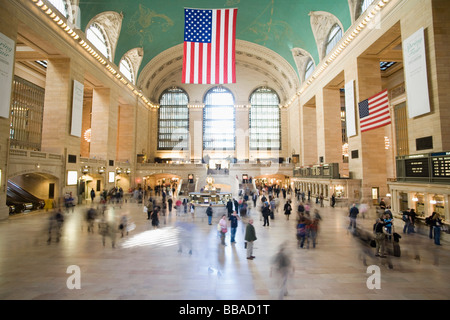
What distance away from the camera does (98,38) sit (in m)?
21.8

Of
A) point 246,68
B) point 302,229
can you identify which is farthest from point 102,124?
point 246,68

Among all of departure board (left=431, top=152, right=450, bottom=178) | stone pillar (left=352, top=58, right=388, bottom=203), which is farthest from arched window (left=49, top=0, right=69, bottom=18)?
departure board (left=431, top=152, right=450, bottom=178)

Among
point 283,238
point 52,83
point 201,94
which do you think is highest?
point 201,94

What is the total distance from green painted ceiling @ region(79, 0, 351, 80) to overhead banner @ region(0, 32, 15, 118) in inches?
299

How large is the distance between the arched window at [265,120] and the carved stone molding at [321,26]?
1518 cm

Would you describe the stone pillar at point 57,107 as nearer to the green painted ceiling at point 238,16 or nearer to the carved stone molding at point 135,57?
the green painted ceiling at point 238,16

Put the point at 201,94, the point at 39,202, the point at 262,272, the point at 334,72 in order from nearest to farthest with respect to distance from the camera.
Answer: the point at 262,272, the point at 39,202, the point at 334,72, the point at 201,94

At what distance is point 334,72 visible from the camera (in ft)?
71.3

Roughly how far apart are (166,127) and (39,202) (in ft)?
80.8

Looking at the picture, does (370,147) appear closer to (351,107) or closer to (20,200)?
(351,107)

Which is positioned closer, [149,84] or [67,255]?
[67,255]

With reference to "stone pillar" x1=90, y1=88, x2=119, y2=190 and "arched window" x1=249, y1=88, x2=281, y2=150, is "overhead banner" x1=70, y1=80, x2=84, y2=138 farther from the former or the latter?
"arched window" x1=249, y1=88, x2=281, y2=150

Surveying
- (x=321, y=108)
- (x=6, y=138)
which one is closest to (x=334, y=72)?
(x=321, y=108)
